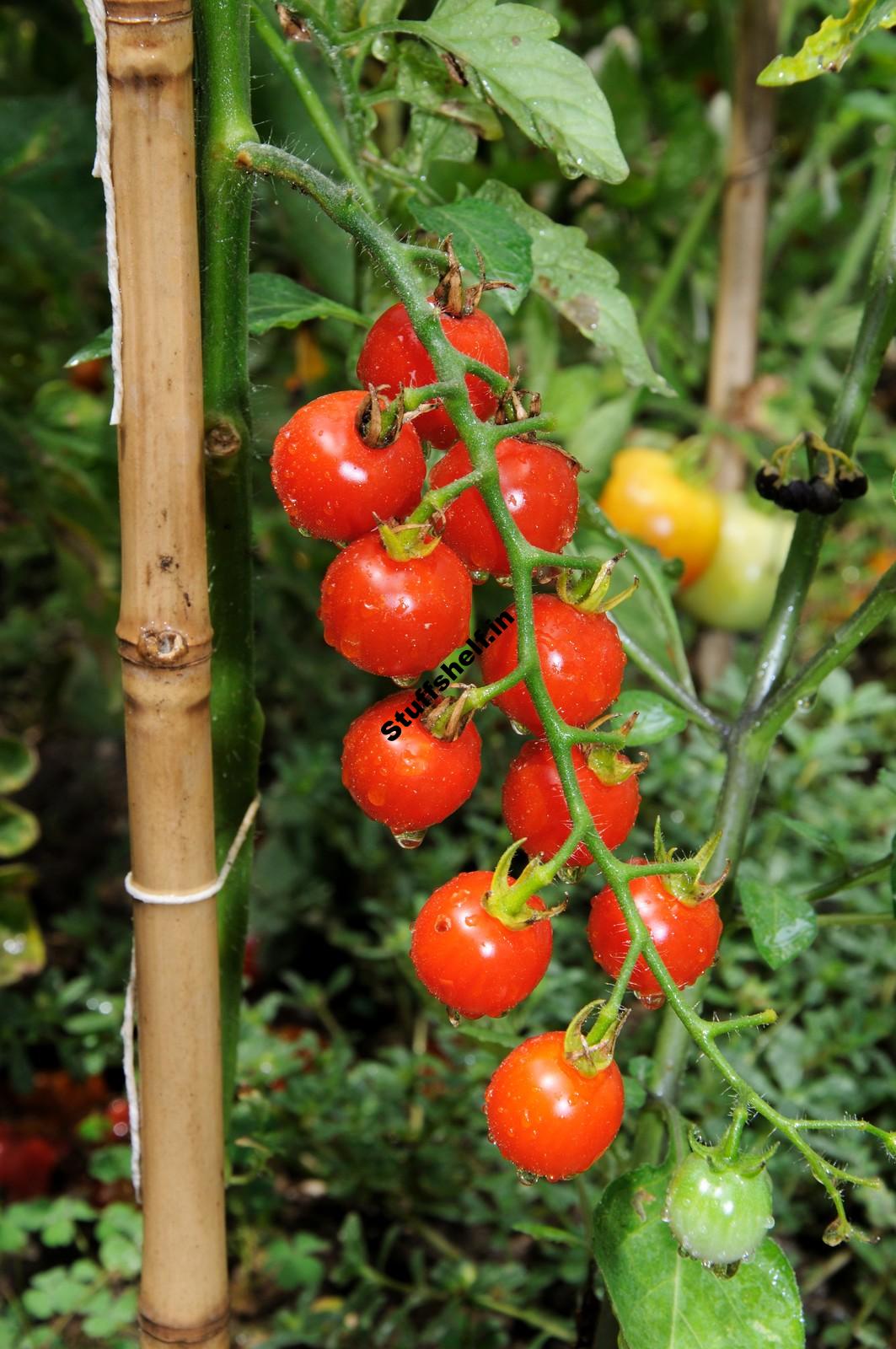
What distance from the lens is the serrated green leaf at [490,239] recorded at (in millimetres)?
619

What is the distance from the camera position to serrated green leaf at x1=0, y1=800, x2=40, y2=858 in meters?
1.17

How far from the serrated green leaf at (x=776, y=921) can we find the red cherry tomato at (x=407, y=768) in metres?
0.21

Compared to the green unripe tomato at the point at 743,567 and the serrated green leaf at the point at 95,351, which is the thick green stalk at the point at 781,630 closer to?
the serrated green leaf at the point at 95,351

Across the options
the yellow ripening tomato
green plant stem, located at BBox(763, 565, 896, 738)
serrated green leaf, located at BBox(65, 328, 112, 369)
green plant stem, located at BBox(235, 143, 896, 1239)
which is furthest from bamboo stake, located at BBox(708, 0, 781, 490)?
green plant stem, located at BBox(235, 143, 896, 1239)

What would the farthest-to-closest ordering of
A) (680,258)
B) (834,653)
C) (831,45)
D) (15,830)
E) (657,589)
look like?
1. (680,258)
2. (15,830)
3. (657,589)
4. (834,653)
5. (831,45)

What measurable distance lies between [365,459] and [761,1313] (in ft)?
1.44

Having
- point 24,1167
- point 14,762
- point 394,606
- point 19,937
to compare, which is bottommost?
point 24,1167

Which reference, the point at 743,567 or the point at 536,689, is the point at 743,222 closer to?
the point at 743,567

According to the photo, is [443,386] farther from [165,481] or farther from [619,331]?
[619,331]

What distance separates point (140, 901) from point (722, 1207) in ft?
1.03

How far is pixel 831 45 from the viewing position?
2.02ft

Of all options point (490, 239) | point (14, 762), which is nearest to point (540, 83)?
point (490, 239)

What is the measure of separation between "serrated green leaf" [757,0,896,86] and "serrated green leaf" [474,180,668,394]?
→ 0.17m

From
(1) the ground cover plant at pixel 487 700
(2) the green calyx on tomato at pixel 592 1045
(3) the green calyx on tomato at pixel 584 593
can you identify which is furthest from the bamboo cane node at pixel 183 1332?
(3) the green calyx on tomato at pixel 584 593
